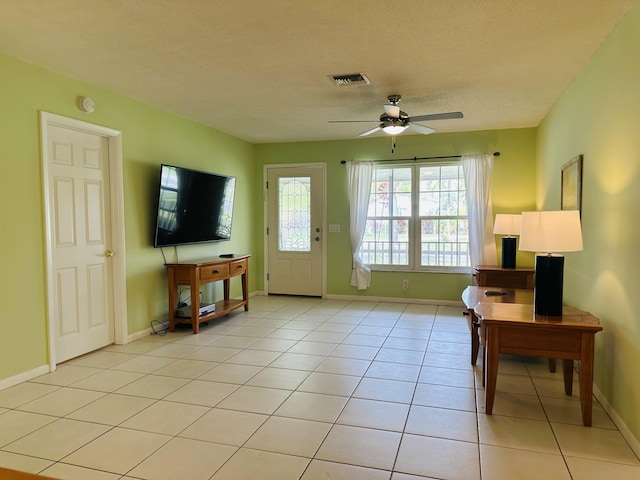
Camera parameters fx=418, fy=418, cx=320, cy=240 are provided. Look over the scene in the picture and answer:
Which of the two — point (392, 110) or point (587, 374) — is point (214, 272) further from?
point (587, 374)

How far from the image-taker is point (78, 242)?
3783mm

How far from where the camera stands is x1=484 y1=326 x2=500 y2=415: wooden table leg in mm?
2607

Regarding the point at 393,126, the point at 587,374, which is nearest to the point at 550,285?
the point at 587,374

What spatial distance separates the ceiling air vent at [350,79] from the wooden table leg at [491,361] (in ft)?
7.42

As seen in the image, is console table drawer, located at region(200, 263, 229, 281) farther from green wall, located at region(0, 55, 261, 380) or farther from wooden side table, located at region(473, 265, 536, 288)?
wooden side table, located at region(473, 265, 536, 288)

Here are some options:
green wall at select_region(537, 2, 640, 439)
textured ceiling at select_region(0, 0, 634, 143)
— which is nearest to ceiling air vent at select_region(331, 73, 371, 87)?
textured ceiling at select_region(0, 0, 634, 143)

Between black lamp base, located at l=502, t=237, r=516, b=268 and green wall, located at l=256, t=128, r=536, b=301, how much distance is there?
635 millimetres

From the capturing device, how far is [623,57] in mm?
2547

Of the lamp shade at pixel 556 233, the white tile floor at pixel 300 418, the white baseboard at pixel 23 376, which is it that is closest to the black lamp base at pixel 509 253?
the white tile floor at pixel 300 418

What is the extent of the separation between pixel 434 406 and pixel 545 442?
2.21ft

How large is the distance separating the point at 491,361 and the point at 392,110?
96.2 inches

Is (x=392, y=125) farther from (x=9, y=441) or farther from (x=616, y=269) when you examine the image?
(x=9, y=441)

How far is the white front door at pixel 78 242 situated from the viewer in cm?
353

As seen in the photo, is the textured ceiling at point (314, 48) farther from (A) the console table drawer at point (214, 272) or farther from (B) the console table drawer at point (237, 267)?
(B) the console table drawer at point (237, 267)
